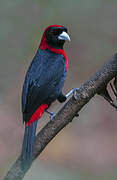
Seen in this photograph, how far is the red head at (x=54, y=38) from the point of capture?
3.07m

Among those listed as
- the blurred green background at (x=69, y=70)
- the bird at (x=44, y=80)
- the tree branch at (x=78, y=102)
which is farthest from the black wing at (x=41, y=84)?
the blurred green background at (x=69, y=70)

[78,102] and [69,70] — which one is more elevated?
[78,102]

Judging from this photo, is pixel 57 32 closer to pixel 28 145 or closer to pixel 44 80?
pixel 44 80

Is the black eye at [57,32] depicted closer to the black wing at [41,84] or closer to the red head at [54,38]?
the red head at [54,38]

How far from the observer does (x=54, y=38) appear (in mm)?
3199

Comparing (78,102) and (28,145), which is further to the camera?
(28,145)

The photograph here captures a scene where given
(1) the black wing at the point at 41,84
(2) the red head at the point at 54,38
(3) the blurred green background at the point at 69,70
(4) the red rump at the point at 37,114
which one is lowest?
(3) the blurred green background at the point at 69,70

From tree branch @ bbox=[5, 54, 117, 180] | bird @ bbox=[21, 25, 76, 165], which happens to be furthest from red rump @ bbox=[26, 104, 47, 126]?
tree branch @ bbox=[5, 54, 117, 180]

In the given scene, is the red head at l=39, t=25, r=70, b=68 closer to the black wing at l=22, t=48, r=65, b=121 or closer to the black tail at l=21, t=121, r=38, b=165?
the black wing at l=22, t=48, r=65, b=121

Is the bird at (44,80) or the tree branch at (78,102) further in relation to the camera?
the bird at (44,80)

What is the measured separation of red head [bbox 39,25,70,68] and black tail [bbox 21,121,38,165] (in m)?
0.75

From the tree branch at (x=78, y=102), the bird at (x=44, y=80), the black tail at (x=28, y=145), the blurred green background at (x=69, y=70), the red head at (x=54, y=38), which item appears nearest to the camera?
the tree branch at (x=78, y=102)

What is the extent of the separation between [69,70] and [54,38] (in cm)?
314

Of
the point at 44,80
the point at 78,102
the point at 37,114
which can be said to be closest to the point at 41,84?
Result: the point at 44,80
